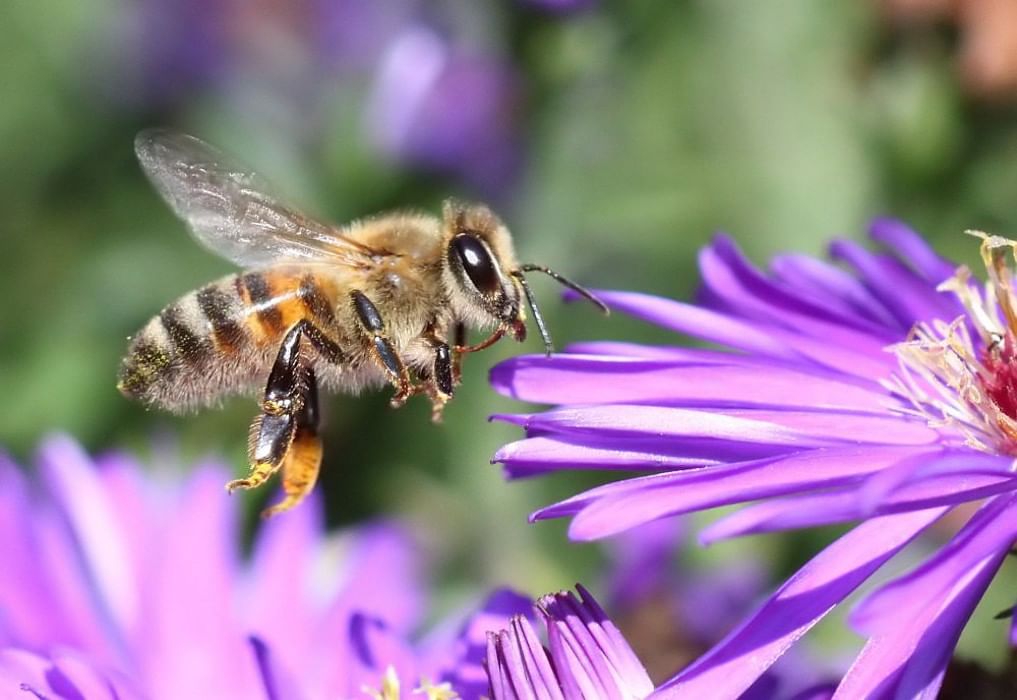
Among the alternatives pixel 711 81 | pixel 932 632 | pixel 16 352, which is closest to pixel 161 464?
pixel 16 352

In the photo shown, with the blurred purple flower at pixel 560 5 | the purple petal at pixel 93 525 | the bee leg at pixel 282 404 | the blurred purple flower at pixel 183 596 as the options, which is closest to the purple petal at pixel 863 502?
the blurred purple flower at pixel 183 596

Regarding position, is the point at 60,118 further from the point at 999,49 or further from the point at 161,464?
the point at 999,49

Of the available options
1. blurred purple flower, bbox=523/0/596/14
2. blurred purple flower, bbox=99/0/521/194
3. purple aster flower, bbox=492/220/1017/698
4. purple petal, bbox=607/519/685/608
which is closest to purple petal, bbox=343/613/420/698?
purple aster flower, bbox=492/220/1017/698

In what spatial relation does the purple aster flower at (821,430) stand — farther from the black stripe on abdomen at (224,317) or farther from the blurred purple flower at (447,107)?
the blurred purple flower at (447,107)

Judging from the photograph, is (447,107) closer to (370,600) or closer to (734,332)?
(370,600)

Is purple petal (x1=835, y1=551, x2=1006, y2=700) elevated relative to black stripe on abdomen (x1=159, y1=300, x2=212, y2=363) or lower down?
lower down

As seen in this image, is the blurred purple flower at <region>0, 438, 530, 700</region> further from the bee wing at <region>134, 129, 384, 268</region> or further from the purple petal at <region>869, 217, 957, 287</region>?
the purple petal at <region>869, 217, 957, 287</region>

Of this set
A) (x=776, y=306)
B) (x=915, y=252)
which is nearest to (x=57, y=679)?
(x=776, y=306)
